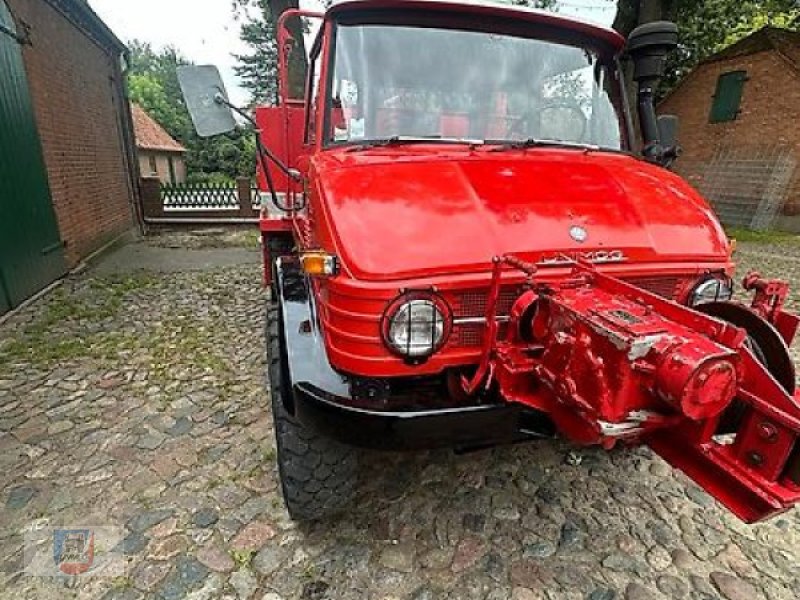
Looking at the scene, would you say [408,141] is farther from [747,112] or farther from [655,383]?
[747,112]

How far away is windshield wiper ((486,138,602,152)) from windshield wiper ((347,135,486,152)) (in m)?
0.11

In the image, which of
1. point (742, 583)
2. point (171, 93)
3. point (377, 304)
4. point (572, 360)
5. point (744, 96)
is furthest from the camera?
point (171, 93)

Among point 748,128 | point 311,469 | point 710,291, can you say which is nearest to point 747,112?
point 748,128

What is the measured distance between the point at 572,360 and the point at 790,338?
54.3 inches

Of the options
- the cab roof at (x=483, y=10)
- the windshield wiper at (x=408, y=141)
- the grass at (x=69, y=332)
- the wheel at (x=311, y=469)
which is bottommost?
the grass at (x=69, y=332)

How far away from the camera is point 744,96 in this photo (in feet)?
46.2

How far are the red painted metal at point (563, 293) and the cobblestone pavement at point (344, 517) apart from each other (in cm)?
82

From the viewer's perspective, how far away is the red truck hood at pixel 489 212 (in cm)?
197

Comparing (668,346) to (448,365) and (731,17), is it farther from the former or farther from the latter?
(731,17)

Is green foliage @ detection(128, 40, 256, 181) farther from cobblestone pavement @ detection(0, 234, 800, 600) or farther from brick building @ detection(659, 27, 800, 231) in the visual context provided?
cobblestone pavement @ detection(0, 234, 800, 600)

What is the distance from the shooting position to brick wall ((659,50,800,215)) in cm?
1299

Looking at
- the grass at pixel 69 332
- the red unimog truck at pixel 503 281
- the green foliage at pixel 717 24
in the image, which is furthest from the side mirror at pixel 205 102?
the green foliage at pixel 717 24

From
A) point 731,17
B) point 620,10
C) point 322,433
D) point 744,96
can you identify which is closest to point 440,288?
point 322,433
